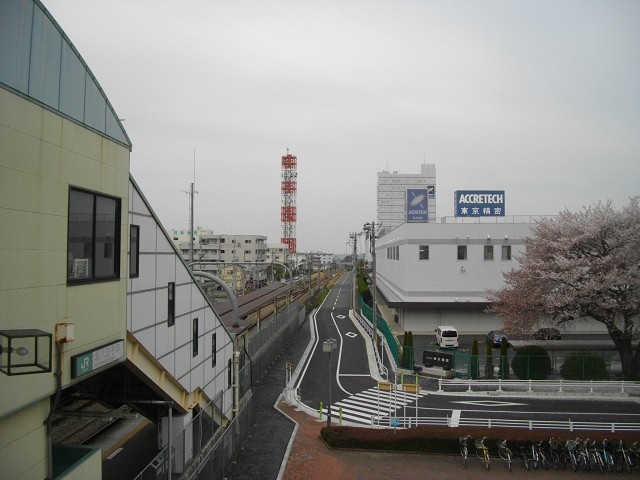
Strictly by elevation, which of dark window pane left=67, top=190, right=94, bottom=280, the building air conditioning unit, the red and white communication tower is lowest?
the building air conditioning unit

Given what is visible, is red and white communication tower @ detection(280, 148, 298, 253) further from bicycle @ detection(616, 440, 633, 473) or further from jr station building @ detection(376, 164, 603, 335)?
bicycle @ detection(616, 440, 633, 473)

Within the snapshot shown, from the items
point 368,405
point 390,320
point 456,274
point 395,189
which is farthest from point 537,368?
point 395,189

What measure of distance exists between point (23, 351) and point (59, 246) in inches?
68.1

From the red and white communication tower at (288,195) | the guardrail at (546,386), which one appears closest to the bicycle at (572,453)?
the guardrail at (546,386)

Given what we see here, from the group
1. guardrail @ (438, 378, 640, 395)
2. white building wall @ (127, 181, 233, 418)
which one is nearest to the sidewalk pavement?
guardrail @ (438, 378, 640, 395)

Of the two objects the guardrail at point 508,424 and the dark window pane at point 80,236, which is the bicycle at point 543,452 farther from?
the dark window pane at point 80,236

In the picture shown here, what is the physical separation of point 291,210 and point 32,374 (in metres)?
141

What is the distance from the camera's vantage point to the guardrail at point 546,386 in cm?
2480

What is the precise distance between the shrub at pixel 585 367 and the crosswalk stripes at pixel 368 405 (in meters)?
8.81

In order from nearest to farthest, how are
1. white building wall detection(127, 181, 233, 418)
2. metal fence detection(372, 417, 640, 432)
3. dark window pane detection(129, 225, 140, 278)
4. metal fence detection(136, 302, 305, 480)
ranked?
dark window pane detection(129, 225, 140, 278)
white building wall detection(127, 181, 233, 418)
metal fence detection(136, 302, 305, 480)
metal fence detection(372, 417, 640, 432)

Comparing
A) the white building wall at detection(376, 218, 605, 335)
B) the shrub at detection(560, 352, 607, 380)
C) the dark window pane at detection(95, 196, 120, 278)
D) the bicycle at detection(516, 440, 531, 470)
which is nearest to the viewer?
the dark window pane at detection(95, 196, 120, 278)

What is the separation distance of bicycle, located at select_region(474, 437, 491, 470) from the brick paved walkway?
0.24 meters

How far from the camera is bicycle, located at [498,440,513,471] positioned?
616 inches

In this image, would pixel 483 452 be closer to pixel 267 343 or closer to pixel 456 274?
pixel 267 343
